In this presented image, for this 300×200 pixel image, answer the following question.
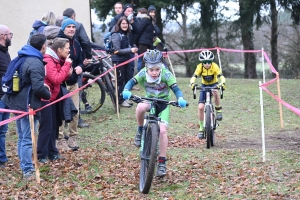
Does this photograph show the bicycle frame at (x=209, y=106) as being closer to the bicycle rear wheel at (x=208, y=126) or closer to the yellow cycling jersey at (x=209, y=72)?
the bicycle rear wheel at (x=208, y=126)

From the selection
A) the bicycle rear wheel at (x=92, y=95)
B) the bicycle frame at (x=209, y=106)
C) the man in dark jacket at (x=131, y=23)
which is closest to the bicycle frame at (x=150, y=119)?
the bicycle frame at (x=209, y=106)

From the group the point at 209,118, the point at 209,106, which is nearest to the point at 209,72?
the point at 209,106

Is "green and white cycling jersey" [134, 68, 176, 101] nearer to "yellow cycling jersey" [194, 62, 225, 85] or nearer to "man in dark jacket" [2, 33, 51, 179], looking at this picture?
"man in dark jacket" [2, 33, 51, 179]

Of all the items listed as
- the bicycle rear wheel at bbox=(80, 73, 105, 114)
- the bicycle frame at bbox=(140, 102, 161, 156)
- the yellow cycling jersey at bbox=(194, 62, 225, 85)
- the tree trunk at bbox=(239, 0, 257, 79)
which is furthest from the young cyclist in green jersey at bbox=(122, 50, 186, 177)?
the tree trunk at bbox=(239, 0, 257, 79)

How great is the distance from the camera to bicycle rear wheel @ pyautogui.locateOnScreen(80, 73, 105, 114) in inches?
509

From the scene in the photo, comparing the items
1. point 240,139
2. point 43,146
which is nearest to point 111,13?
point 240,139

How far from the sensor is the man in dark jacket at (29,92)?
7609mm

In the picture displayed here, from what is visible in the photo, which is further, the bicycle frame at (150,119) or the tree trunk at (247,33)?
the tree trunk at (247,33)

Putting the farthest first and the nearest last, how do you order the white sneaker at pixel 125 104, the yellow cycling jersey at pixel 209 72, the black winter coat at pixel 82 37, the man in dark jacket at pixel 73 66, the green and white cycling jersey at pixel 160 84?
the white sneaker at pixel 125 104
the black winter coat at pixel 82 37
the yellow cycling jersey at pixel 209 72
the man in dark jacket at pixel 73 66
the green and white cycling jersey at pixel 160 84

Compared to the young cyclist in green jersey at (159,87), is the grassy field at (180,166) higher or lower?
lower

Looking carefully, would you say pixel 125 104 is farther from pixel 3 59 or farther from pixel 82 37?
pixel 3 59

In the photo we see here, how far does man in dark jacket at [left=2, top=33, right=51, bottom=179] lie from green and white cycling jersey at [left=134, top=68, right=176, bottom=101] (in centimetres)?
135

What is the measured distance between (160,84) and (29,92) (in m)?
1.84

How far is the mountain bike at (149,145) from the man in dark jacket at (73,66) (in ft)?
7.79
